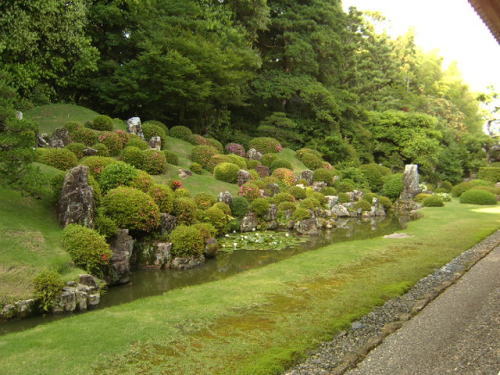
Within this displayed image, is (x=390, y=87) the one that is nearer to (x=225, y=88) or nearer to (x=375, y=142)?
(x=375, y=142)

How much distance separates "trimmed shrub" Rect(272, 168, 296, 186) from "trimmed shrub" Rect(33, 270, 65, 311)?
16122mm

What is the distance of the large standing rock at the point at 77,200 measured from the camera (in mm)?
11188

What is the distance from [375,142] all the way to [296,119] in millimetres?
8724

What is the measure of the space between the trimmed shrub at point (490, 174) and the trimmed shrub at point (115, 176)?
34716 millimetres

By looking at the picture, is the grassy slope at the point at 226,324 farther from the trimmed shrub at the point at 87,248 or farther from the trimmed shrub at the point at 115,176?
the trimmed shrub at the point at 115,176

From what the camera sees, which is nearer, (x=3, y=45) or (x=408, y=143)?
(x=3, y=45)

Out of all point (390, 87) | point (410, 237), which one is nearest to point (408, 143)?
point (390, 87)

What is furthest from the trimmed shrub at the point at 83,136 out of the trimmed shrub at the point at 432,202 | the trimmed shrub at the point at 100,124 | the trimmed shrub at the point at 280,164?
the trimmed shrub at the point at 432,202

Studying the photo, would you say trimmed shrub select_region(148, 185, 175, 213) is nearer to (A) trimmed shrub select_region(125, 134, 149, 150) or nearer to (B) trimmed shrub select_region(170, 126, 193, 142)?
(A) trimmed shrub select_region(125, 134, 149, 150)

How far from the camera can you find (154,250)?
41.9ft

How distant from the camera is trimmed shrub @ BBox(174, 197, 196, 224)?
1448 centimetres

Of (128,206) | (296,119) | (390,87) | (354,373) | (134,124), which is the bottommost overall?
(354,373)

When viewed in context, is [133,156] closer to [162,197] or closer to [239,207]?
[162,197]

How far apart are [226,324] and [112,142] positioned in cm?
1317
